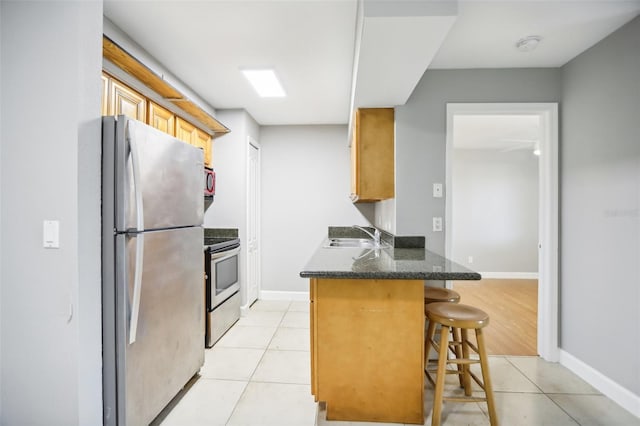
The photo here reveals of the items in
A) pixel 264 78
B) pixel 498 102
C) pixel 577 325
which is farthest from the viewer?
pixel 264 78

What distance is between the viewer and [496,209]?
5.96 meters

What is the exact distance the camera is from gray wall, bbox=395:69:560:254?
2619 millimetres

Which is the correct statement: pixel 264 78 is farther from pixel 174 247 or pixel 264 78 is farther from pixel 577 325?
pixel 577 325

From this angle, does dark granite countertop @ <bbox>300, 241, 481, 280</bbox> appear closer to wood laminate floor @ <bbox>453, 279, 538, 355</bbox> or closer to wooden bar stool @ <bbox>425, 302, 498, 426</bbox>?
wooden bar stool @ <bbox>425, 302, 498, 426</bbox>

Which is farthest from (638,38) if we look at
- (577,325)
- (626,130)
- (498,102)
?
(577,325)

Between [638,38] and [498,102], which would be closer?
[638,38]

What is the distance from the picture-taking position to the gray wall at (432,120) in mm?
2619

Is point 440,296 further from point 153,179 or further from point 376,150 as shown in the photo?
point 153,179

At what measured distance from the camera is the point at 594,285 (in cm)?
227

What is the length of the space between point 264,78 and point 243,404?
99.7 inches

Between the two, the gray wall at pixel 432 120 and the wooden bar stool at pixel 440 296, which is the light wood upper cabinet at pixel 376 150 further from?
the wooden bar stool at pixel 440 296

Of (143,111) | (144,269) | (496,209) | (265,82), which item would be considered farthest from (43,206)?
(496,209)

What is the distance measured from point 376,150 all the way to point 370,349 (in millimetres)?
1611

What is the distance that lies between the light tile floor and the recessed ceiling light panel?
2.38 m
